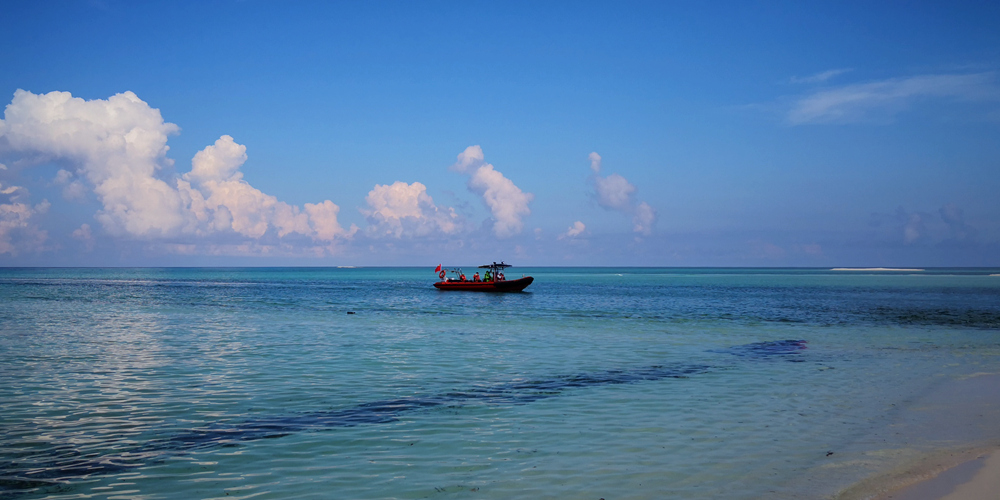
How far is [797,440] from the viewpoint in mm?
10117

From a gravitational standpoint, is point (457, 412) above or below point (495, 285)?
below

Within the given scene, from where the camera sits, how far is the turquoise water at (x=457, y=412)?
8.18 metres

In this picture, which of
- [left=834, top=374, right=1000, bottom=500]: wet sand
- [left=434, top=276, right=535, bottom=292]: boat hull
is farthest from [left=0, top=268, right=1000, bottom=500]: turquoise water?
[left=434, top=276, right=535, bottom=292]: boat hull

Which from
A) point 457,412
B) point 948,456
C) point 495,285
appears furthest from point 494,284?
point 948,456

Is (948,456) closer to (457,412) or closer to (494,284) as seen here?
(457,412)

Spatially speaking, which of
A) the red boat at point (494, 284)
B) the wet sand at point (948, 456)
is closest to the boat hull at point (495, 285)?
the red boat at point (494, 284)

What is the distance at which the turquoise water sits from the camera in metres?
8.18

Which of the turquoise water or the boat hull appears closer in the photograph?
the turquoise water

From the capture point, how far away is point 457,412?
478 inches

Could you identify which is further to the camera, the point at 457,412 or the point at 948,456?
the point at 457,412

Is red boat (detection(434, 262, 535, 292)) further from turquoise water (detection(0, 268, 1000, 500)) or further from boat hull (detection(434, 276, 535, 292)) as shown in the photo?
turquoise water (detection(0, 268, 1000, 500))

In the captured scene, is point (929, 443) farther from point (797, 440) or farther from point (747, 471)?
point (747, 471)

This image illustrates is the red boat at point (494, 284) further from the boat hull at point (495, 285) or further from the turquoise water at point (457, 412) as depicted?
the turquoise water at point (457, 412)

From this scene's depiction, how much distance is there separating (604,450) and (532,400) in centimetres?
389
